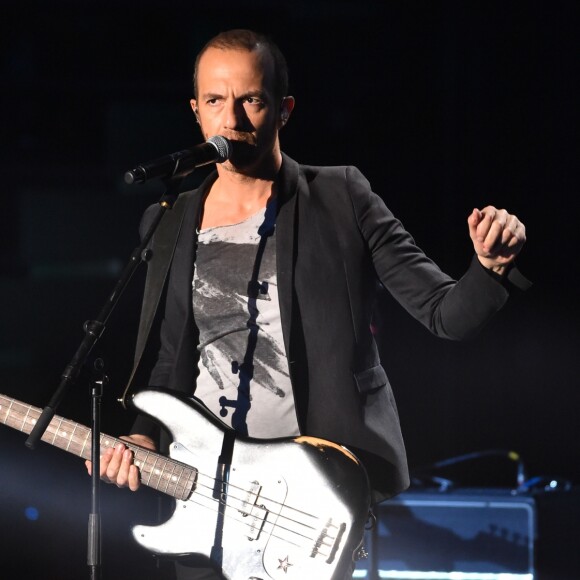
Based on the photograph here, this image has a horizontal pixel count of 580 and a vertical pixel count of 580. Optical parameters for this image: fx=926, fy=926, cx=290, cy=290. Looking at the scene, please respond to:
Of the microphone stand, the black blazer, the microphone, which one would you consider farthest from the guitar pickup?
the microphone

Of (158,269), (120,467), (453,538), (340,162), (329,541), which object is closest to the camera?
(329,541)

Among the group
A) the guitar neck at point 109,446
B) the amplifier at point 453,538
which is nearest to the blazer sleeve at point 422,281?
the guitar neck at point 109,446

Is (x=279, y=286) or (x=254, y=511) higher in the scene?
(x=279, y=286)

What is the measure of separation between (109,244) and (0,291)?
581 mm

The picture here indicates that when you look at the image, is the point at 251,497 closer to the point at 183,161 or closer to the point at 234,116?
the point at 183,161

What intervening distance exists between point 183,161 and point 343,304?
0.55 m

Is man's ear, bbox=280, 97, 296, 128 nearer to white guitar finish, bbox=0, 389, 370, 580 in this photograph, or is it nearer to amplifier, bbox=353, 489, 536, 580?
white guitar finish, bbox=0, 389, 370, 580

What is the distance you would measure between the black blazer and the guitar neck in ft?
0.66

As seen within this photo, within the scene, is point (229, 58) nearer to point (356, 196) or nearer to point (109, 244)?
point (356, 196)

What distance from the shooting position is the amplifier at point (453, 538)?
337cm

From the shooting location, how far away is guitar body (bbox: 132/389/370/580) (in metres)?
2.18

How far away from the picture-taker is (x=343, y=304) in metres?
2.30

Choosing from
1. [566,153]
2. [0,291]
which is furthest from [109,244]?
[566,153]

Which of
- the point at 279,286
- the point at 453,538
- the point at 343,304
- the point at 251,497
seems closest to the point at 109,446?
the point at 251,497
